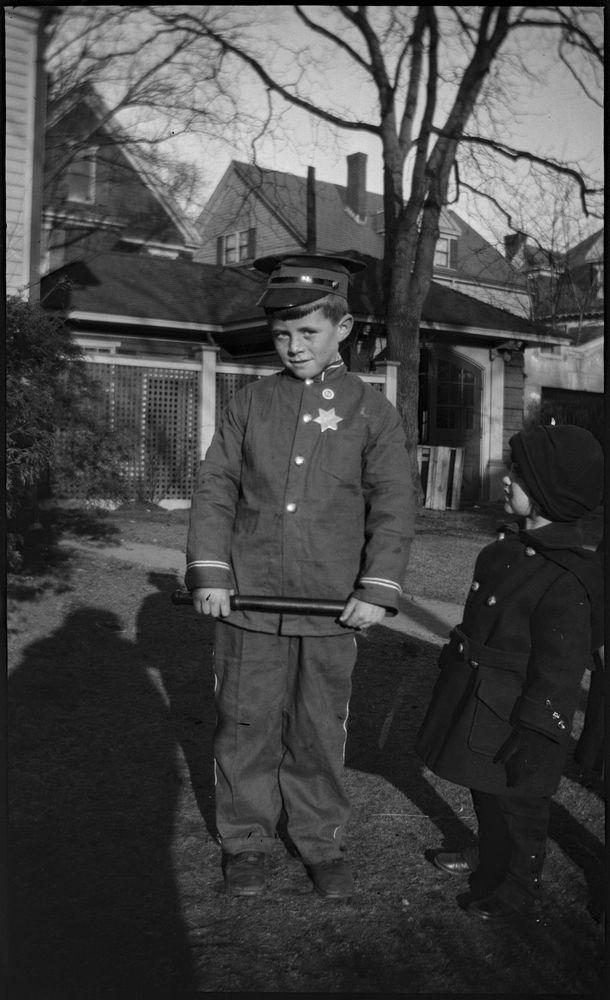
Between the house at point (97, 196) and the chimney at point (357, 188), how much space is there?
196 inches

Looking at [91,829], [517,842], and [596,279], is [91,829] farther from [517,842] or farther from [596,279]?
[596,279]

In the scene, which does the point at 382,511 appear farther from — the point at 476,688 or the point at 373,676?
the point at 373,676

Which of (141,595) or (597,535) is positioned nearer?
(597,535)

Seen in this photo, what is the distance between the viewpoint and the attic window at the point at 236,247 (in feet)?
75.0

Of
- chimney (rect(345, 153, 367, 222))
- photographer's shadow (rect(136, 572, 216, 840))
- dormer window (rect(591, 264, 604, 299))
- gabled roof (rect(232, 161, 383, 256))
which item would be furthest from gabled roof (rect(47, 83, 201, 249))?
photographer's shadow (rect(136, 572, 216, 840))

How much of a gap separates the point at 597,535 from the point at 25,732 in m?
2.35

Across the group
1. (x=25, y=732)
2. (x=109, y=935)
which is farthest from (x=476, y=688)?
(x=25, y=732)

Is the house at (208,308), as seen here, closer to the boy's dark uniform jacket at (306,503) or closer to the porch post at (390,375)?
the porch post at (390,375)

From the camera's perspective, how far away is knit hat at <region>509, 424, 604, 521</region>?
2434 millimetres

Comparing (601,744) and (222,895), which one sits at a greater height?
(601,744)

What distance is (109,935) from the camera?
231 centimetres

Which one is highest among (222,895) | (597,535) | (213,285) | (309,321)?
(213,285)

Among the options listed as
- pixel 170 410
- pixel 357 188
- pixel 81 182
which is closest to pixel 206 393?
pixel 170 410

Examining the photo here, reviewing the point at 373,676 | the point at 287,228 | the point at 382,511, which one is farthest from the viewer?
the point at 287,228
